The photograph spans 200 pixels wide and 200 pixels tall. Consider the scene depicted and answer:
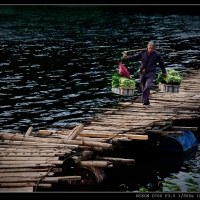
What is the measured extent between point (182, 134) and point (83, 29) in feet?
118

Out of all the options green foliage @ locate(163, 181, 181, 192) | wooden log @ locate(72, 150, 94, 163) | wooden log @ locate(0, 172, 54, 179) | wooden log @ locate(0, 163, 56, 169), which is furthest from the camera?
wooden log @ locate(72, 150, 94, 163)

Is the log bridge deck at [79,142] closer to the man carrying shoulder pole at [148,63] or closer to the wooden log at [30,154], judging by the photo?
the wooden log at [30,154]

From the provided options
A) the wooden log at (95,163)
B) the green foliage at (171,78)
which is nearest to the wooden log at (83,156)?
the wooden log at (95,163)

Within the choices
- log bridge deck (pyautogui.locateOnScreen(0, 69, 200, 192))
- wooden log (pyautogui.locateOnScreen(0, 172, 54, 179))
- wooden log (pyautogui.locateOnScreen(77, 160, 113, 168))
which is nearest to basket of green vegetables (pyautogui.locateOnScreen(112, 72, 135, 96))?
log bridge deck (pyautogui.locateOnScreen(0, 69, 200, 192))

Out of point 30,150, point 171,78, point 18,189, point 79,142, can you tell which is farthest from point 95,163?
point 171,78

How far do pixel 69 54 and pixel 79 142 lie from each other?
24.2 meters

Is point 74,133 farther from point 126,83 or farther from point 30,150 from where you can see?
point 126,83

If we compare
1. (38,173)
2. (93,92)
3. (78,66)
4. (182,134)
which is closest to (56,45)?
(78,66)

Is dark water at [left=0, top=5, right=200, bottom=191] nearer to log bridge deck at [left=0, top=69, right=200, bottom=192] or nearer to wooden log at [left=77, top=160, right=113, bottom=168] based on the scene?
log bridge deck at [left=0, top=69, right=200, bottom=192]

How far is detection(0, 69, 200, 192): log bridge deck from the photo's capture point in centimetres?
1401

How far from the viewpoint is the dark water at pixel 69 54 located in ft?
82.8

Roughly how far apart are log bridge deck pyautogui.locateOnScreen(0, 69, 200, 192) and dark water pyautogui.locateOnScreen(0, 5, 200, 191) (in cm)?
223

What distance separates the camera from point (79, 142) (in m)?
16.4

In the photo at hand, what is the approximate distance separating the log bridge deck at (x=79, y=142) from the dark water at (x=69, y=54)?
2.23 m
